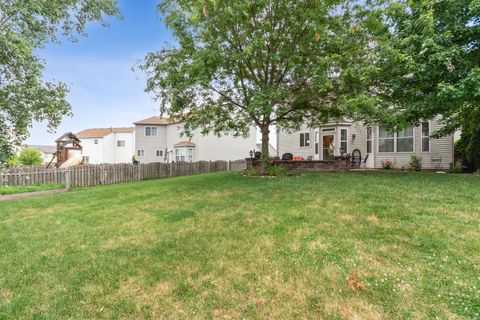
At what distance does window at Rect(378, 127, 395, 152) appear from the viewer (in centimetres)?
1501

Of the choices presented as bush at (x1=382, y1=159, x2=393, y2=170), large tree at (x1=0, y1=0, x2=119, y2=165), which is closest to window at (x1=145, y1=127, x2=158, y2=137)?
bush at (x1=382, y1=159, x2=393, y2=170)

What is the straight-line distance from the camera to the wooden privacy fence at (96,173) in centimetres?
1268

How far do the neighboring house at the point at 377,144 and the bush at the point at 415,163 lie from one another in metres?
0.24

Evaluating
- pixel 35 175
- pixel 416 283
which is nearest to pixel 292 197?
pixel 416 283

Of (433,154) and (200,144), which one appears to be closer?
(433,154)

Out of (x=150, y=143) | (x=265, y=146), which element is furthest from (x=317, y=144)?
(x=150, y=143)

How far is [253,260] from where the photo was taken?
3.52 meters

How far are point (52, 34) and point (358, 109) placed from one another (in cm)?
826

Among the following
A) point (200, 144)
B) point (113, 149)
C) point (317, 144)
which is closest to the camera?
point (317, 144)

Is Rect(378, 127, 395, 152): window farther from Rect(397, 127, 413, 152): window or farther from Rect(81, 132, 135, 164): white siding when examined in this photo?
Rect(81, 132, 135, 164): white siding

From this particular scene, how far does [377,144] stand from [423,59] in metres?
8.39

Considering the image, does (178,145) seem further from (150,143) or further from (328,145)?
(328,145)

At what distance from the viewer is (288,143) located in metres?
19.8

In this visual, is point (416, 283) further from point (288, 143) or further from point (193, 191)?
point (288, 143)
